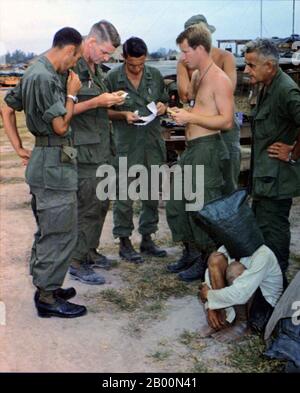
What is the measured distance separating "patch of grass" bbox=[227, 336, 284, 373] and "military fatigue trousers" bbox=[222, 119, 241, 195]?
1.66m

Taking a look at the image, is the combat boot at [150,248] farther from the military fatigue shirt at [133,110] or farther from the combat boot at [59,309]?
the combat boot at [59,309]

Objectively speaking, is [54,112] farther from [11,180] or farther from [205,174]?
[11,180]

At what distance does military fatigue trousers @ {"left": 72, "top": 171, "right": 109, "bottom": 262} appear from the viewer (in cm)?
479

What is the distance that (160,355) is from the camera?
11.7 feet

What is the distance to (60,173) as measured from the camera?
394 cm

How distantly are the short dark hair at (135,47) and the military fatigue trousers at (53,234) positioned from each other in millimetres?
1608

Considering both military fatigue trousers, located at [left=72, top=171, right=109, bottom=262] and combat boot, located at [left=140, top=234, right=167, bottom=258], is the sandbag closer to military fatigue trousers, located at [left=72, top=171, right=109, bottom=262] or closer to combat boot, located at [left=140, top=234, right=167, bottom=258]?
military fatigue trousers, located at [left=72, top=171, right=109, bottom=262]

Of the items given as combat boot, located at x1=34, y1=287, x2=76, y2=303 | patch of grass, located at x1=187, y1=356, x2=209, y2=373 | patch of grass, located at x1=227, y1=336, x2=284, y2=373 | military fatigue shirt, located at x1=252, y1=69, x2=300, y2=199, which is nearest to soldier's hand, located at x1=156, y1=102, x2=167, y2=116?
military fatigue shirt, located at x1=252, y1=69, x2=300, y2=199

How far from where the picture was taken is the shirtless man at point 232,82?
4.93 meters

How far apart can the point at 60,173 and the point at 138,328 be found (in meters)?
1.19

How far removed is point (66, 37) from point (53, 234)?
1349mm
